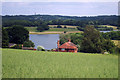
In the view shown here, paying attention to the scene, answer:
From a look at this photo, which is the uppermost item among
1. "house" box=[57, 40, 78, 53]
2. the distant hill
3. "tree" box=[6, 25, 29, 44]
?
the distant hill

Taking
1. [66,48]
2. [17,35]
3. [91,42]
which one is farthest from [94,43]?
[17,35]

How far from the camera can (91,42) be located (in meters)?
32.5

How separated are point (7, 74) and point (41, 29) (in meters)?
56.4

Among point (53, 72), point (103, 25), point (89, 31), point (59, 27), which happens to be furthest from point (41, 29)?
point (53, 72)

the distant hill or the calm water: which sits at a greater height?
the distant hill

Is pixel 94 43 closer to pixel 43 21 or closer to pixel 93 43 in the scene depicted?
pixel 93 43

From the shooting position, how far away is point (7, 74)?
22.2 feet

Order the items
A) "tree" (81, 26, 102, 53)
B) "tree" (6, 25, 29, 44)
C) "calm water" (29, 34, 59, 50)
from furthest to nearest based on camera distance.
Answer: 1. "calm water" (29, 34, 59, 50)
2. "tree" (6, 25, 29, 44)
3. "tree" (81, 26, 102, 53)

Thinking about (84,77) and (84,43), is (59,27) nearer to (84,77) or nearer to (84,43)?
(84,43)

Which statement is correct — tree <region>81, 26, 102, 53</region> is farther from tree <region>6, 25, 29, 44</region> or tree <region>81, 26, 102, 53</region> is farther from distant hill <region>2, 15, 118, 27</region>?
distant hill <region>2, 15, 118, 27</region>

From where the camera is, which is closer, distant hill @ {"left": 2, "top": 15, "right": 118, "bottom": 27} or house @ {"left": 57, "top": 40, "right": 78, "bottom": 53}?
house @ {"left": 57, "top": 40, "right": 78, "bottom": 53}

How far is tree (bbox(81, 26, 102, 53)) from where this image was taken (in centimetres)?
3231

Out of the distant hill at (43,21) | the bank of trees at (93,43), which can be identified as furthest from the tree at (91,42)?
the distant hill at (43,21)

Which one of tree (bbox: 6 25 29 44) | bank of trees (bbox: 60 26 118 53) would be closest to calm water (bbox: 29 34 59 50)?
tree (bbox: 6 25 29 44)
